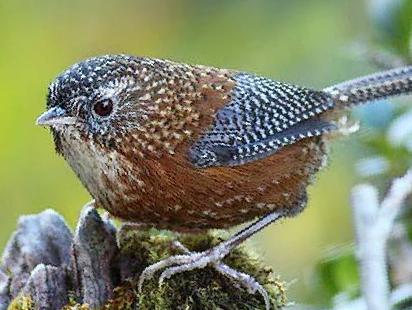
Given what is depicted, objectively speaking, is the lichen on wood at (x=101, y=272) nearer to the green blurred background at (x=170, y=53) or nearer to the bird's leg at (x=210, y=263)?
the bird's leg at (x=210, y=263)

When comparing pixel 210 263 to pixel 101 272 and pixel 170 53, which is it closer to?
pixel 101 272

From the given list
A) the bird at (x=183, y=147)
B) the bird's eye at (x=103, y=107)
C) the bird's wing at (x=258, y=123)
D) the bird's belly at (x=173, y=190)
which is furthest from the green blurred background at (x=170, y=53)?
the bird's eye at (x=103, y=107)

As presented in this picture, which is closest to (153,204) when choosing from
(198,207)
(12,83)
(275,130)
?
(198,207)

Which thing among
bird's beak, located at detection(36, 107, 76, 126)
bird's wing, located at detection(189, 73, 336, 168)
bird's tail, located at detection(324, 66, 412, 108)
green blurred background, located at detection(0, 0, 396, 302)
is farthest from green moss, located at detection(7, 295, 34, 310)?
green blurred background, located at detection(0, 0, 396, 302)

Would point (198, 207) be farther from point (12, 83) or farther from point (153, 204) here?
point (12, 83)

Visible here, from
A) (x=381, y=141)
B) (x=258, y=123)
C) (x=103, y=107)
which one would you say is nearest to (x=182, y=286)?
(x=103, y=107)

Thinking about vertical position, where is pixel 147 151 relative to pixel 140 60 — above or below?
below

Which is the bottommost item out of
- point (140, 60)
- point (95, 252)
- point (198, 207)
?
point (95, 252)
